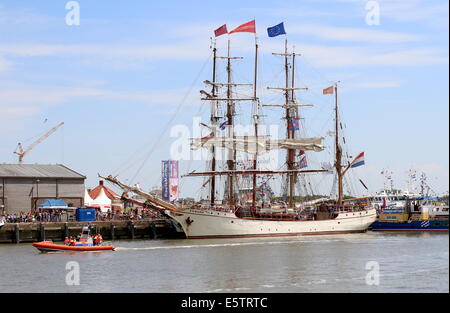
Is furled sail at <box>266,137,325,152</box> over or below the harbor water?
over

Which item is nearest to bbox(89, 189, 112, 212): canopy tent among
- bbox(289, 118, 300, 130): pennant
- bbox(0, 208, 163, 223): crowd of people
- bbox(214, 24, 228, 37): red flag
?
Result: bbox(0, 208, 163, 223): crowd of people

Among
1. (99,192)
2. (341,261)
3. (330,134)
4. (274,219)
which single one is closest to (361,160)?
(330,134)

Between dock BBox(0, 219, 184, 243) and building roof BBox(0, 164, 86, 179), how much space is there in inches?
601

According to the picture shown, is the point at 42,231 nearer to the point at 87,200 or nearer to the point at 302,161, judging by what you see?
the point at 87,200

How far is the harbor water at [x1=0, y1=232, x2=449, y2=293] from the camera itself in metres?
46.2

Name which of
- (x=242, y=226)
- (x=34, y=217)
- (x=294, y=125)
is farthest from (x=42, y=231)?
(x=294, y=125)

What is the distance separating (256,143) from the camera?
320 feet

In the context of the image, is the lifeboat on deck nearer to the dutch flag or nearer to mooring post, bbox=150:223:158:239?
mooring post, bbox=150:223:158:239

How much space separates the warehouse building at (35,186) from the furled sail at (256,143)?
1701 centimetres

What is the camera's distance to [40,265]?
57.8 meters

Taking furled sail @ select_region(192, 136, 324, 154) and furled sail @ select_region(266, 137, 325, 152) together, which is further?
furled sail @ select_region(266, 137, 325, 152)
